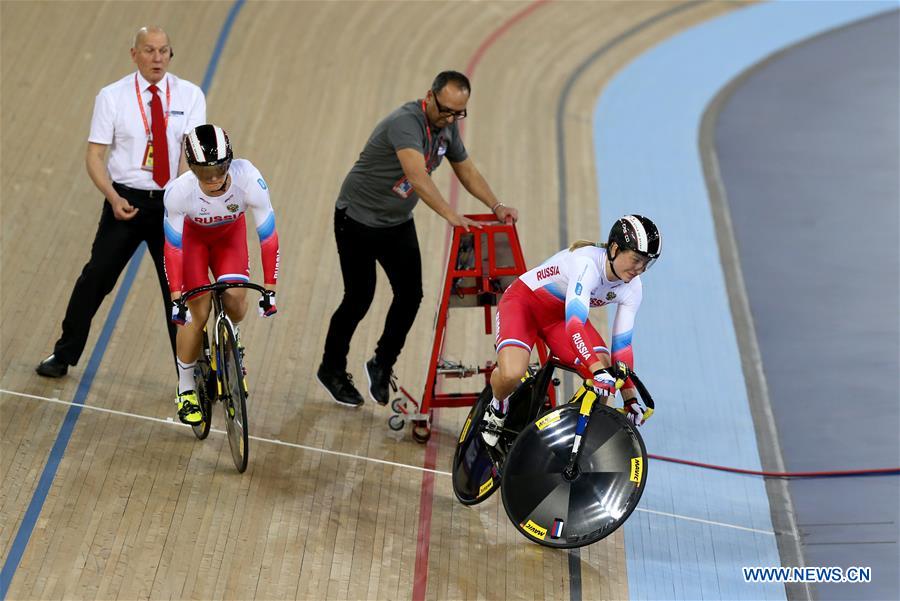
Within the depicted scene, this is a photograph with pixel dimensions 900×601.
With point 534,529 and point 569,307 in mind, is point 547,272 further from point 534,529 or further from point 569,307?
point 534,529

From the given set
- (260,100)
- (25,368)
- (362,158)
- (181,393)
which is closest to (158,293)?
(25,368)

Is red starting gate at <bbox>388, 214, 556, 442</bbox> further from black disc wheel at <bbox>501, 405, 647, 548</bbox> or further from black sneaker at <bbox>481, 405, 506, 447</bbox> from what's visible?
A: black disc wheel at <bbox>501, 405, 647, 548</bbox>

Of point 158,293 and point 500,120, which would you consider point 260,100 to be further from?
point 158,293

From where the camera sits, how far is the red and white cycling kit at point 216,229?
4018 millimetres

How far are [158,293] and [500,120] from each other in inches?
114

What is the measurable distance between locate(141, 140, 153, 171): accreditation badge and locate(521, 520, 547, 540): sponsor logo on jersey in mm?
2117

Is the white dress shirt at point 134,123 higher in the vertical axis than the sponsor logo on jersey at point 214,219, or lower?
higher

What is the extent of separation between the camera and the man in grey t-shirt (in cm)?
418

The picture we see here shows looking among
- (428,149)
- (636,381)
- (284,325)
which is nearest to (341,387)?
(284,325)

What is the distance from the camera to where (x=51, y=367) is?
4.83 m

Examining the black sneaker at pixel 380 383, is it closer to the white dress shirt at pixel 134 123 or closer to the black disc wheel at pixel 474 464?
the black disc wheel at pixel 474 464

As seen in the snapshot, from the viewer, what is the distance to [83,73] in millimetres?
7156

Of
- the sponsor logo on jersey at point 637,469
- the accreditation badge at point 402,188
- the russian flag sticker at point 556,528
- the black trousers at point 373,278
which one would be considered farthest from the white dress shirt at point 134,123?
the sponsor logo on jersey at point 637,469

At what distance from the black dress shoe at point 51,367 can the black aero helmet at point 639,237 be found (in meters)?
2.60
